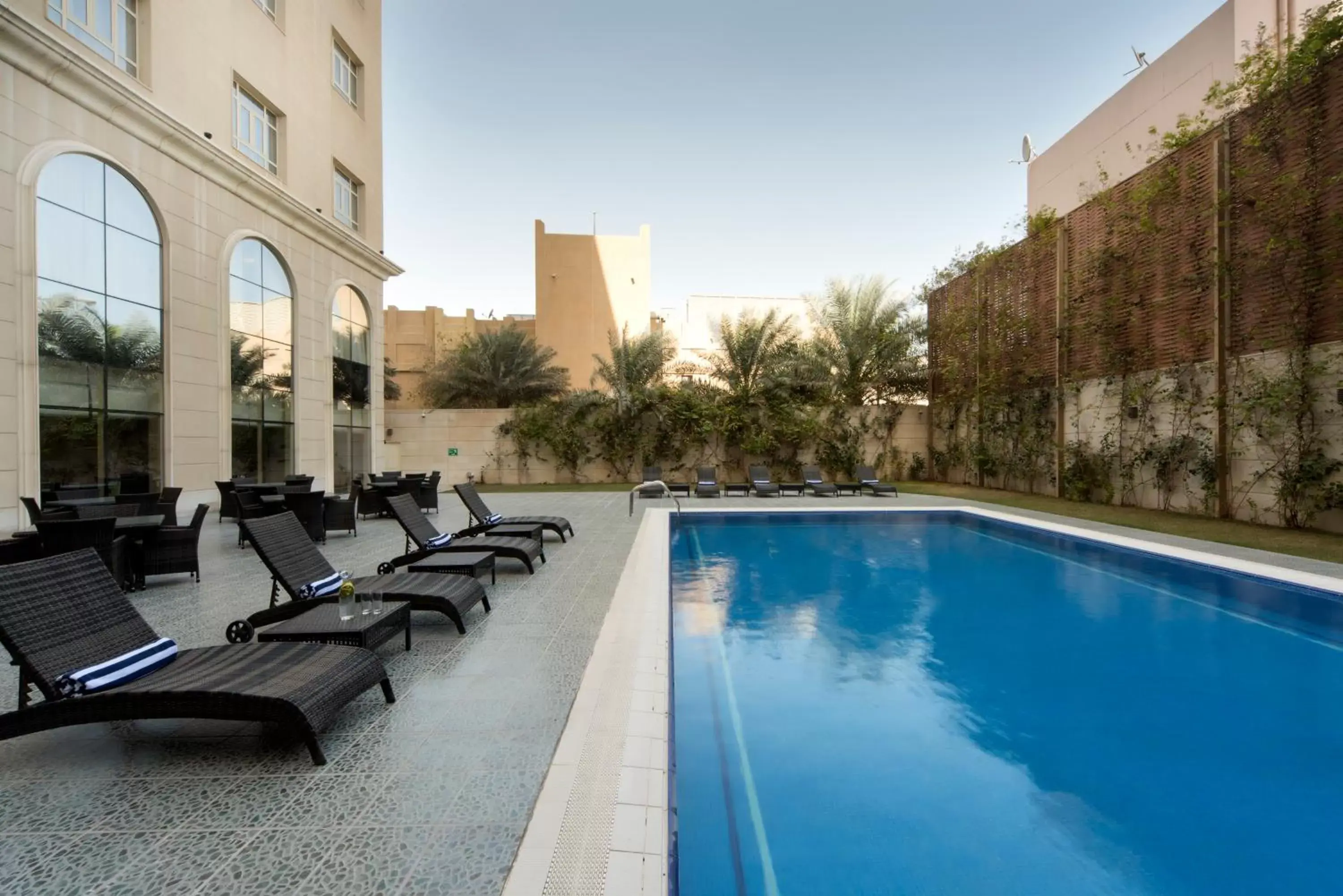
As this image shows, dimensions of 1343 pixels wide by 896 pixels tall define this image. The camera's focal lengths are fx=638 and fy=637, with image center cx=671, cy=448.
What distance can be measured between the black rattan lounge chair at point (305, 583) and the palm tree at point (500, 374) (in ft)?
66.9

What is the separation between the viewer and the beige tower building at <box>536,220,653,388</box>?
96.7 ft

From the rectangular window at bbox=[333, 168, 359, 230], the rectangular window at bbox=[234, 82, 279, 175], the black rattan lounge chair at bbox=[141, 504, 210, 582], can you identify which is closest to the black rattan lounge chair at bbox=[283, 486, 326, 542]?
the black rattan lounge chair at bbox=[141, 504, 210, 582]

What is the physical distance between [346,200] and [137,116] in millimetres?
7505

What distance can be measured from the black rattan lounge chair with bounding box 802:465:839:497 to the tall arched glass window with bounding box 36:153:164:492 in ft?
44.0

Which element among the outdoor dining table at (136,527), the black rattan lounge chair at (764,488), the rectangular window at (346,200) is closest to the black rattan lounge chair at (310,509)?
the outdoor dining table at (136,527)

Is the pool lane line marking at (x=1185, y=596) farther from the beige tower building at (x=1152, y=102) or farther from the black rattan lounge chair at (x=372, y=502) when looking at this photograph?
the black rattan lounge chair at (x=372, y=502)

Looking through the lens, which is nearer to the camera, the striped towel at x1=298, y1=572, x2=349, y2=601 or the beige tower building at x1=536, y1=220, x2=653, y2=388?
the striped towel at x1=298, y1=572, x2=349, y2=601

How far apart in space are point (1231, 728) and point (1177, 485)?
32.1ft

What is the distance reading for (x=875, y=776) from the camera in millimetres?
3473

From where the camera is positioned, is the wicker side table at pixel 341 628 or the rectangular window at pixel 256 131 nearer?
the wicker side table at pixel 341 628

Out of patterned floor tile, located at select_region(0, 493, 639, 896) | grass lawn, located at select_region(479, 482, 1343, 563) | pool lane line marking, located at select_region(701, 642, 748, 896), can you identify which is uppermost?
grass lawn, located at select_region(479, 482, 1343, 563)

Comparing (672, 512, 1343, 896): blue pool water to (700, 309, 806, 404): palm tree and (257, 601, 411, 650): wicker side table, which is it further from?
(700, 309, 806, 404): palm tree

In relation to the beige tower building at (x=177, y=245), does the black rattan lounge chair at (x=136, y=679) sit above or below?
below

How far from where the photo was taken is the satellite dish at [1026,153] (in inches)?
826
